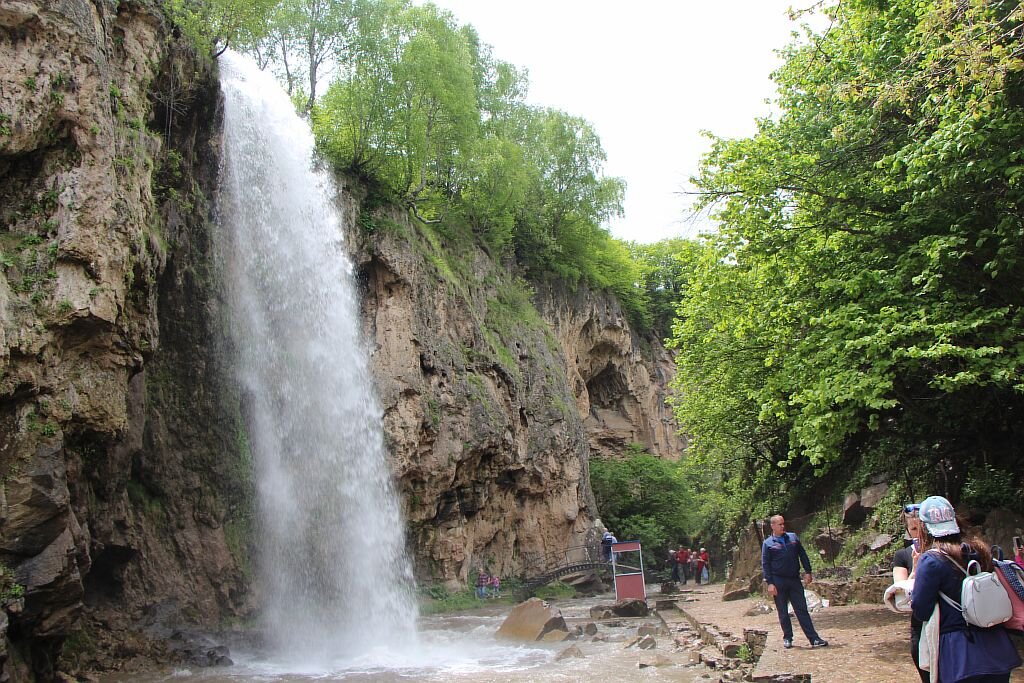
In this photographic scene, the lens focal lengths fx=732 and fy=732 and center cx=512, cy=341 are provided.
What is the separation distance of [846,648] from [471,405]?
1608 centimetres

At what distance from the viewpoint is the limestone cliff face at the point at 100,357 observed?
8.93 meters

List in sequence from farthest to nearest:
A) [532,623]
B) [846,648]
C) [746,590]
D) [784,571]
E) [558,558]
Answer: [558,558], [746,590], [532,623], [784,571], [846,648]

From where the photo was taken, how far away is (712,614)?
47.6 ft

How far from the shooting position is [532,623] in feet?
46.4

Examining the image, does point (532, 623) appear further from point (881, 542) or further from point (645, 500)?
point (645, 500)

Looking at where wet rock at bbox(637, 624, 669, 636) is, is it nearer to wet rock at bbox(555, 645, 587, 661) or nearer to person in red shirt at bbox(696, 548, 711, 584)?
wet rock at bbox(555, 645, 587, 661)

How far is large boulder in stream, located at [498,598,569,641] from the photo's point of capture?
13.9 meters

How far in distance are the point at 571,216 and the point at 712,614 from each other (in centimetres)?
2431

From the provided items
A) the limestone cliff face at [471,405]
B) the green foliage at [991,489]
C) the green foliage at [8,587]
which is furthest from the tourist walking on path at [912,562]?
the limestone cliff face at [471,405]

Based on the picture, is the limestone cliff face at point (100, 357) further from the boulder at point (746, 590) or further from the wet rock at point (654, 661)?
the boulder at point (746, 590)

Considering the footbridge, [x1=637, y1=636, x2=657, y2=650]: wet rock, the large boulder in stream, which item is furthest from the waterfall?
the footbridge

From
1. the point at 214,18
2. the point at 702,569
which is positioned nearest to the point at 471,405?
the point at 702,569

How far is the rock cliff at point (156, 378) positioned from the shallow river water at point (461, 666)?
2152 mm

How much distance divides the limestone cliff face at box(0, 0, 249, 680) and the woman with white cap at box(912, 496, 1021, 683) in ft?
29.8
